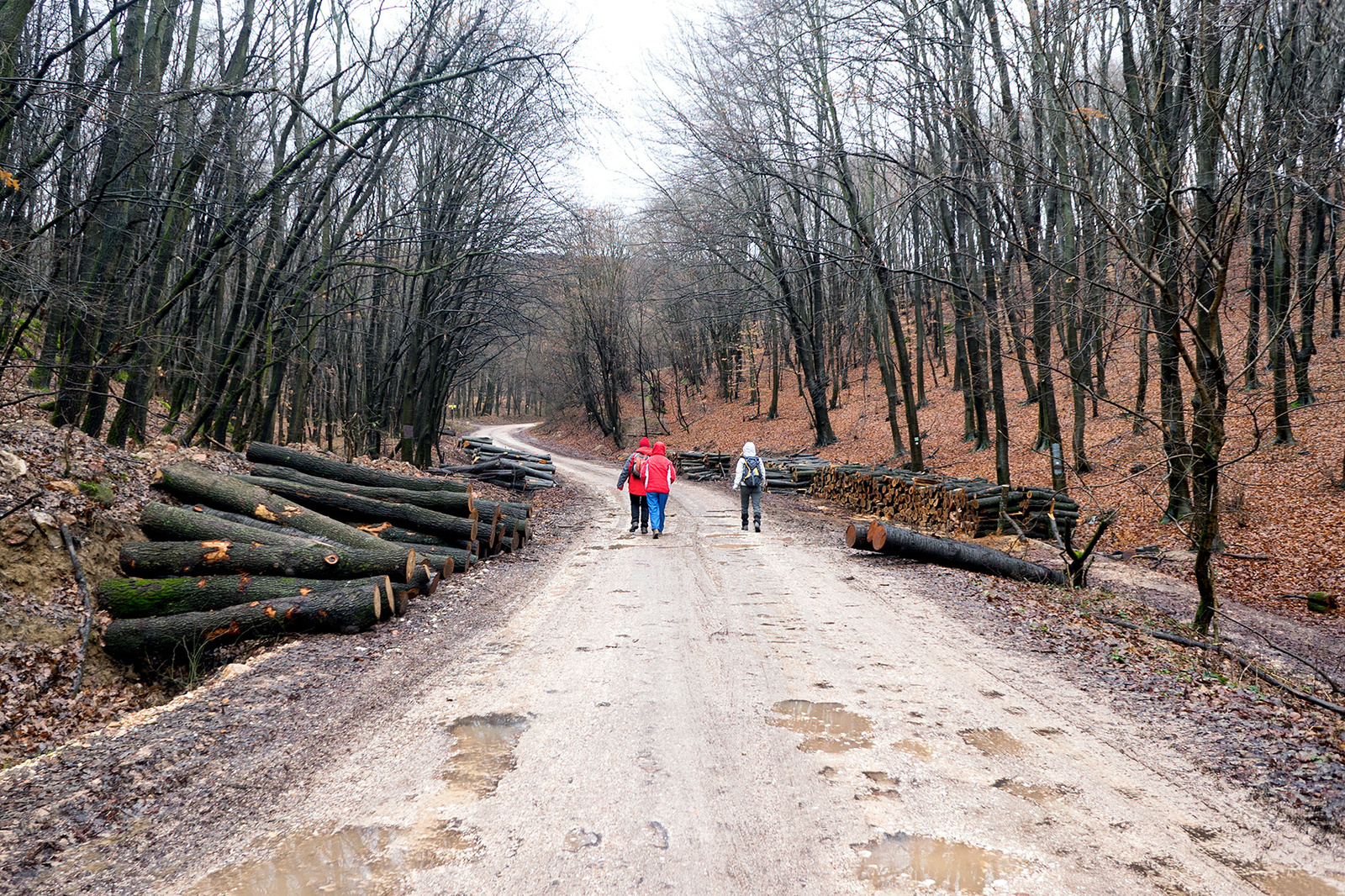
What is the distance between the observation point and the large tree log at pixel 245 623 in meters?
6.23

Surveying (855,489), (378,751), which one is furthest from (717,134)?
(378,751)

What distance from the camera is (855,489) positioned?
1738 cm

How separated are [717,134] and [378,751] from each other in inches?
640

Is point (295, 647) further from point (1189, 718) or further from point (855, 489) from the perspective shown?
point (855, 489)

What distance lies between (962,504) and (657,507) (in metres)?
5.74

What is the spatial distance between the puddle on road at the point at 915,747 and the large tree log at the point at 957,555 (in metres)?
5.93

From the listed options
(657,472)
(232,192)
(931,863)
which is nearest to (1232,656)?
(931,863)

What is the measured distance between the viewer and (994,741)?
4.16 metres

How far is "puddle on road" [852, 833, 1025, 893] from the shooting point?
9.29ft

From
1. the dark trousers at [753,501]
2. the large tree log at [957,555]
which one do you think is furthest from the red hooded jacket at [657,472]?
the large tree log at [957,555]

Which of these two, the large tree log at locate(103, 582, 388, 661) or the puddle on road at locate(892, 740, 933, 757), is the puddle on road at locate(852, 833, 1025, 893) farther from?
the large tree log at locate(103, 582, 388, 661)

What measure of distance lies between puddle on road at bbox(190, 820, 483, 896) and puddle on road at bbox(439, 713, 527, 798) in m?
0.38

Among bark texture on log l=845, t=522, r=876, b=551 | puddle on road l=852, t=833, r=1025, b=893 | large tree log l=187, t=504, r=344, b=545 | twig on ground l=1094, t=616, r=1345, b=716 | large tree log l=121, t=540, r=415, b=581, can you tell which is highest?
large tree log l=187, t=504, r=344, b=545

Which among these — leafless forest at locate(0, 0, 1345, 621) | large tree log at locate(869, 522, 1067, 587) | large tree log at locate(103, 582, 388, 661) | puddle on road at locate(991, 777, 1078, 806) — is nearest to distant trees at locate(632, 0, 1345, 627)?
leafless forest at locate(0, 0, 1345, 621)
